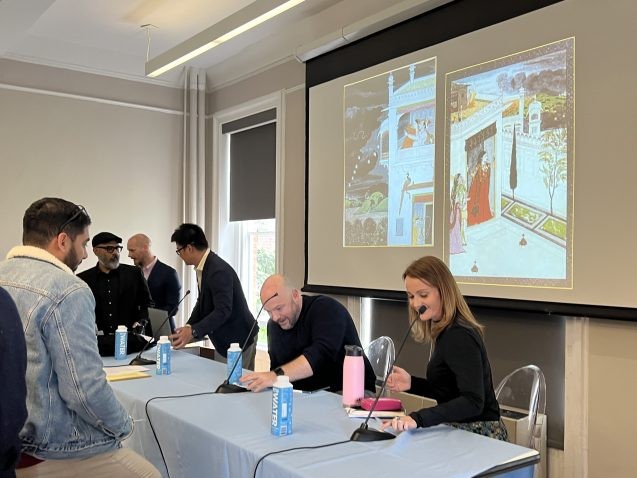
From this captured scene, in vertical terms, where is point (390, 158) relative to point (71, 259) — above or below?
above

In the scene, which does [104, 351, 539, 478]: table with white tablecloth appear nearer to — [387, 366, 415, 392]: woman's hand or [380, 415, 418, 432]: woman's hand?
[380, 415, 418, 432]: woman's hand

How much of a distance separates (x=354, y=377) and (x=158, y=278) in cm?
281

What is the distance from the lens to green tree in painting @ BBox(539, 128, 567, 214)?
298cm

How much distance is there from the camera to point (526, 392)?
2895mm

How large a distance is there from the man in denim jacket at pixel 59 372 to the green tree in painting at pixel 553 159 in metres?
2.20

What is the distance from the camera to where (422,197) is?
3.70m

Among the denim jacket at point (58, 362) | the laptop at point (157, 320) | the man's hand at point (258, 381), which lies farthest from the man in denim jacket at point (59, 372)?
the laptop at point (157, 320)

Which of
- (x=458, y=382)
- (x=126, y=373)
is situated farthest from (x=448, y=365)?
(x=126, y=373)

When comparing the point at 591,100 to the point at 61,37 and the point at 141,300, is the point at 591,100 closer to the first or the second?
the point at 141,300

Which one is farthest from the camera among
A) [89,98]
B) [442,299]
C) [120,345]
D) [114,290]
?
[89,98]

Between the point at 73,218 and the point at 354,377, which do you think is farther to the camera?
the point at 354,377

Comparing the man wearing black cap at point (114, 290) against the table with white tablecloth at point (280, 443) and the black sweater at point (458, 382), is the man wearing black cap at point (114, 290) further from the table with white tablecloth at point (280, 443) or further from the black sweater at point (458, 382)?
the black sweater at point (458, 382)

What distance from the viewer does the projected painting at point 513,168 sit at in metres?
2.99

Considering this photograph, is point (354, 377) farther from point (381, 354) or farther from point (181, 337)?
point (181, 337)
